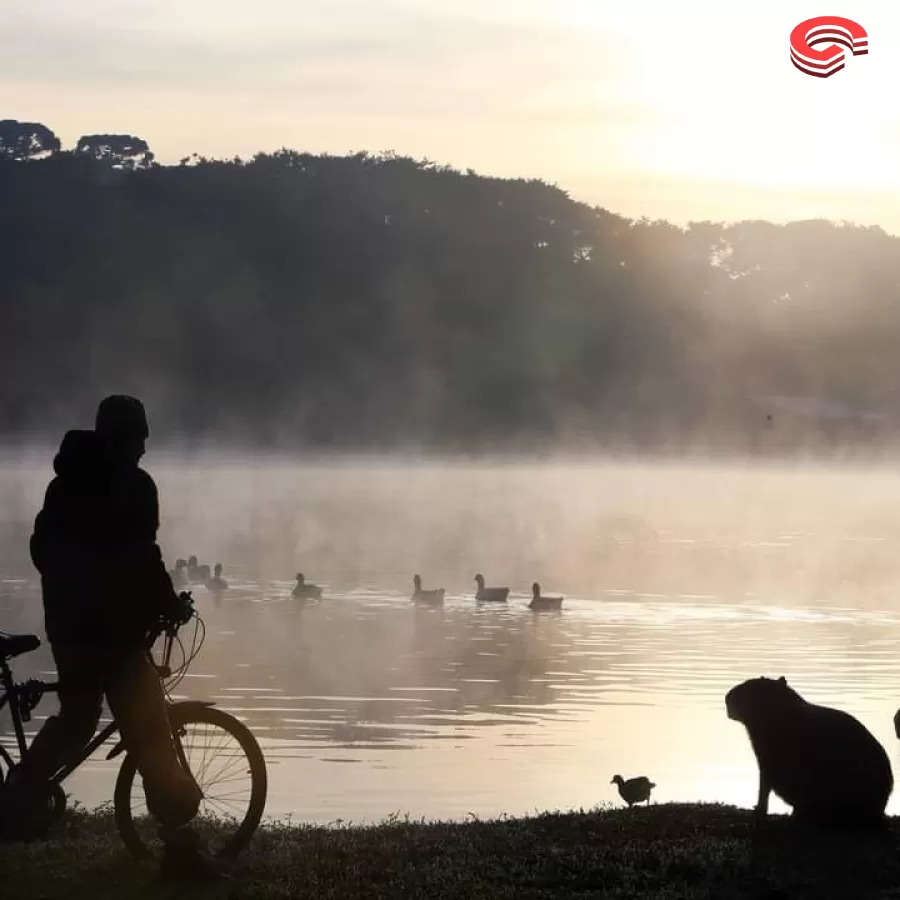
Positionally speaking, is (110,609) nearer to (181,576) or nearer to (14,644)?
(14,644)

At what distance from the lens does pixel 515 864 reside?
10.3 metres

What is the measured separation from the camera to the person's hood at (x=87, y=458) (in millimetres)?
9789

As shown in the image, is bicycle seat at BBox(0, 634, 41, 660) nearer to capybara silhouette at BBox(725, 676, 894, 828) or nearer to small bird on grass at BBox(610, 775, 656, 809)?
capybara silhouette at BBox(725, 676, 894, 828)

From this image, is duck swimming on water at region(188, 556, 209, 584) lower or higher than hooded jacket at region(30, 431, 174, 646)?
lower

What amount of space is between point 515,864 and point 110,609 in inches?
96.5

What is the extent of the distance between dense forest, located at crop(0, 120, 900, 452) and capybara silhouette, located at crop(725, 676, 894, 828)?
111788 millimetres

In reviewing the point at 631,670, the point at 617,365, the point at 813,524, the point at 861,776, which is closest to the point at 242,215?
the point at 617,365

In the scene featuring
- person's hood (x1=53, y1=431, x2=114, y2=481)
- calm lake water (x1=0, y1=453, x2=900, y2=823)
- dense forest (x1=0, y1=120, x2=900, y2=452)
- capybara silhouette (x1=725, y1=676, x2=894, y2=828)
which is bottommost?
calm lake water (x1=0, y1=453, x2=900, y2=823)

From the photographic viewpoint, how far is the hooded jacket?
9773mm

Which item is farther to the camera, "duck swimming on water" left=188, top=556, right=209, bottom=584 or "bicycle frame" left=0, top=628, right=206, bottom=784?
"duck swimming on water" left=188, top=556, right=209, bottom=584

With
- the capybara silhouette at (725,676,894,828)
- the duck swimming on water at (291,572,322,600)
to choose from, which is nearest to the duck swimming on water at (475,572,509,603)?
the duck swimming on water at (291,572,322,600)

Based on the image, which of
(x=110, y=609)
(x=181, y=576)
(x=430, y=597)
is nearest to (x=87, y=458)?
(x=110, y=609)

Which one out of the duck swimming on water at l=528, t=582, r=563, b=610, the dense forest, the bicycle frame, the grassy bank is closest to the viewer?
the grassy bank

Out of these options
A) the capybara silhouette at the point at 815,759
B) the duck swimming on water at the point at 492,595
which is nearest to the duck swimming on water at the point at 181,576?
the duck swimming on water at the point at 492,595
